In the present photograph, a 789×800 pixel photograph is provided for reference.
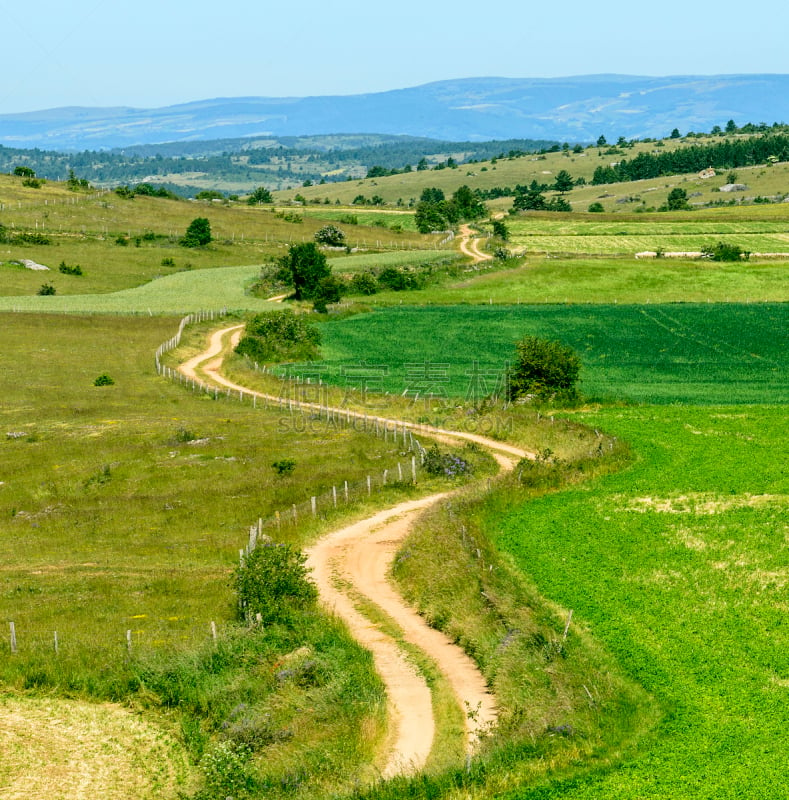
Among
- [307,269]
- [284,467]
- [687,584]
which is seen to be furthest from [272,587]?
[307,269]

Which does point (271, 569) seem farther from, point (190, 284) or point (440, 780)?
point (190, 284)

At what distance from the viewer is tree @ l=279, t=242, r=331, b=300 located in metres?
126

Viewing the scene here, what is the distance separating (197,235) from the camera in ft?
566

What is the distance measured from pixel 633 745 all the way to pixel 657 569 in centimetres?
1326

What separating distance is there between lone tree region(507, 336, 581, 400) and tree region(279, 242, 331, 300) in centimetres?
5885

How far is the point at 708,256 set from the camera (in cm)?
15212

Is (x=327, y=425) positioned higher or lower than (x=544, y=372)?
lower

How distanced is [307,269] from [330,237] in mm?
52884

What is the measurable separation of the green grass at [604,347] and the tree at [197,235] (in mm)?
63141

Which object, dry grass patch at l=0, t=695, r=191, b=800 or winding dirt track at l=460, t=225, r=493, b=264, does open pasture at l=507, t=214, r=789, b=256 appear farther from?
dry grass patch at l=0, t=695, r=191, b=800

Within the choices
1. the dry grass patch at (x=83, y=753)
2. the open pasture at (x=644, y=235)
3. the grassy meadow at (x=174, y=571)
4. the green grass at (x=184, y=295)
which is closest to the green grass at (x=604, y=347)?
the grassy meadow at (x=174, y=571)

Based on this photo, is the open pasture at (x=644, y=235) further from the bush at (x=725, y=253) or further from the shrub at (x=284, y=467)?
the shrub at (x=284, y=467)

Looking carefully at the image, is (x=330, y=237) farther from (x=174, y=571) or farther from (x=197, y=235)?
(x=174, y=571)

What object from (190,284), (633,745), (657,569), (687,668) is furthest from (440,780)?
(190,284)
